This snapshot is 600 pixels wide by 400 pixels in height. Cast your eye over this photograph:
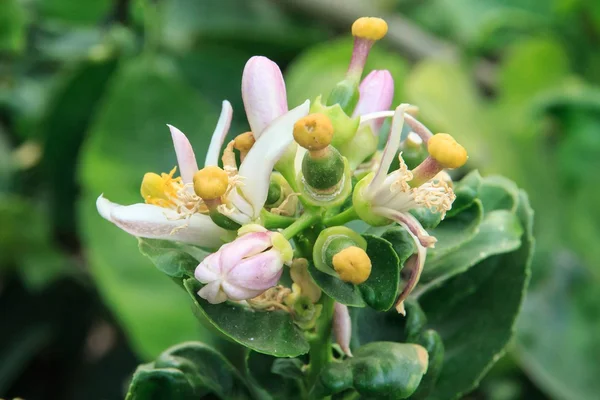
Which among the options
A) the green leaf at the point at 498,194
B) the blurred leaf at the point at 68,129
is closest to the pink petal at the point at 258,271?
the green leaf at the point at 498,194

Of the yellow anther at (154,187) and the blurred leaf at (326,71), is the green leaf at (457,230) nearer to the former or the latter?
the yellow anther at (154,187)

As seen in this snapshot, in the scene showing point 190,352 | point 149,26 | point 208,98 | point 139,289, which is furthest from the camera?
point 208,98

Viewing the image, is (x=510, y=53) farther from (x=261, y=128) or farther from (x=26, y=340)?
(x=261, y=128)

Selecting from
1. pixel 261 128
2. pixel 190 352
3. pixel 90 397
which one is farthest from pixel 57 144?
pixel 261 128

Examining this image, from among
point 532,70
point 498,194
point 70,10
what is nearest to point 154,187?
point 498,194

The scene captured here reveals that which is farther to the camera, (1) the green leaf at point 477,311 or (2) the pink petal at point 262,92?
(1) the green leaf at point 477,311
